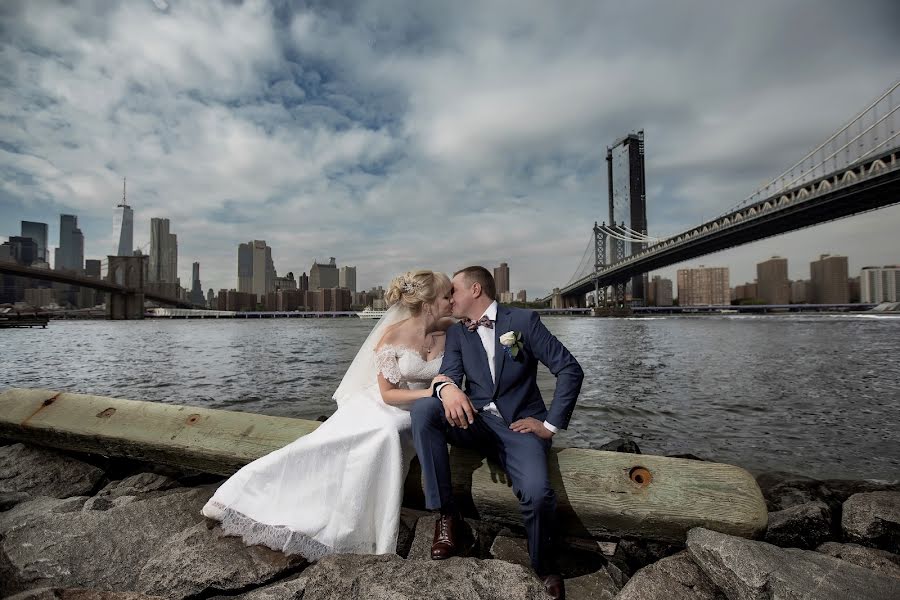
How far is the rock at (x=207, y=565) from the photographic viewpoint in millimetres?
2090

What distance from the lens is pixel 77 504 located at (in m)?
2.88

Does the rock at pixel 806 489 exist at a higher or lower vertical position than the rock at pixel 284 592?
lower

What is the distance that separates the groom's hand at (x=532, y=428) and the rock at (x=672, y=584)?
27.4 inches

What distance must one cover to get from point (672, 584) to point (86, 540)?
2.91 metres

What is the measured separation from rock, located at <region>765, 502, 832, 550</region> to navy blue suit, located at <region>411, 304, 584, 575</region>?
1.62 metres

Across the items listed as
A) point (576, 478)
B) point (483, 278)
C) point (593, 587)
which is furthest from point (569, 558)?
point (483, 278)

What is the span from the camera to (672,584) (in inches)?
77.4

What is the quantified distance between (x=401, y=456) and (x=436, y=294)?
1006mm

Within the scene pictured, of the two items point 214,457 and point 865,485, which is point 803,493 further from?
point 214,457

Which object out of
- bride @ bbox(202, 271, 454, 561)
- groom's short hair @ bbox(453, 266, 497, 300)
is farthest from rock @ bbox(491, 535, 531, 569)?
groom's short hair @ bbox(453, 266, 497, 300)

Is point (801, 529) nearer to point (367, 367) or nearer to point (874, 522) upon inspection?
point (874, 522)

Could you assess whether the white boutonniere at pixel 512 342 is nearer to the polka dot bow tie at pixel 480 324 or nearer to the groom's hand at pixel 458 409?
the polka dot bow tie at pixel 480 324

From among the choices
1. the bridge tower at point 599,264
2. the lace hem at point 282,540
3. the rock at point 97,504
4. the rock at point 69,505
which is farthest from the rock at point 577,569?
the bridge tower at point 599,264

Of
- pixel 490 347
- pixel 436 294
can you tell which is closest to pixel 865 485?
pixel 490 347
